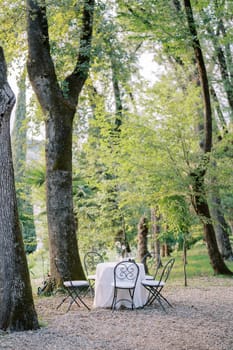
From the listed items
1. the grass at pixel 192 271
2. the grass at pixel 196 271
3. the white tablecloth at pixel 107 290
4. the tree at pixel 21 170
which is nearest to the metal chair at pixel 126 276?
the white tablecloth at pixel 107 290

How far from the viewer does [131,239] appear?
17.6 meters

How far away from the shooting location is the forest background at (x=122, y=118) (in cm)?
881

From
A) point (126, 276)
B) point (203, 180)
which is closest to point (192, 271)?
point (203, 180)

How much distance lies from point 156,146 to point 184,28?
283 centimetres

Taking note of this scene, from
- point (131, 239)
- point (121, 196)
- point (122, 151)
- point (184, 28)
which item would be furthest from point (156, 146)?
point (131, 239)

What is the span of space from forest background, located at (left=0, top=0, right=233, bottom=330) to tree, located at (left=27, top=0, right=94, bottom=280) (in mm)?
20

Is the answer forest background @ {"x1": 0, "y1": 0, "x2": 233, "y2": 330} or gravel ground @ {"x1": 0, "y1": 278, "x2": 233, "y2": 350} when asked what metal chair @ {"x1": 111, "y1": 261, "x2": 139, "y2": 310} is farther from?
forest background @ {"x1": 0, "y1": 0, "x2": 233, "y2": 330}

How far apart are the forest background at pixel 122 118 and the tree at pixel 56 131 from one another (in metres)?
0.02

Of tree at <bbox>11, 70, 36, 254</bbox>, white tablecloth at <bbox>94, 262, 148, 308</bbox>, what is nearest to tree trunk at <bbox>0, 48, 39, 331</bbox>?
white tablecloth at <bbox>94, 262, 148, 308</bbox>

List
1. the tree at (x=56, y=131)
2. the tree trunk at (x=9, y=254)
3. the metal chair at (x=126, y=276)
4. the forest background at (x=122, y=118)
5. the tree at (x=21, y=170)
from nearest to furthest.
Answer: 1. the tree trunk at (x=9, y=254)
2. the metal chair at (x=126, y=276)
3. the tree at (x=56, y=131)
4. the forest background at (x=122, y=118)
5. the tree at (x=21, y=170)

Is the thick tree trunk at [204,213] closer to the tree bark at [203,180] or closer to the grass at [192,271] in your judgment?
the tree bark at [203,180]

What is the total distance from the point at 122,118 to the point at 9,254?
708 centimetres

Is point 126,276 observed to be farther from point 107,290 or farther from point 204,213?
point 204,213

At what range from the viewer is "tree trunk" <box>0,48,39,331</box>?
509 centimetres
